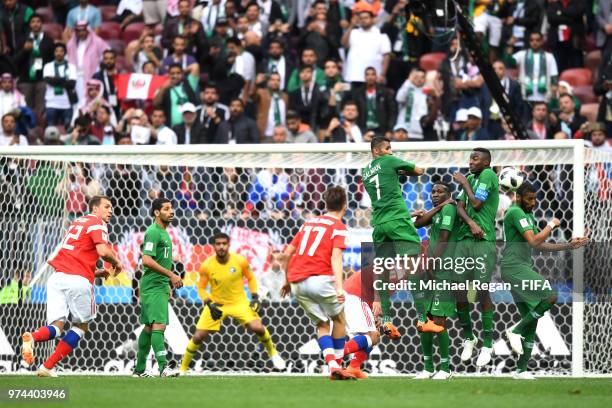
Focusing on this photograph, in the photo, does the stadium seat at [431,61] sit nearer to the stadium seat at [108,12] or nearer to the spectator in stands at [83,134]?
the spectator in stands at [83,134]

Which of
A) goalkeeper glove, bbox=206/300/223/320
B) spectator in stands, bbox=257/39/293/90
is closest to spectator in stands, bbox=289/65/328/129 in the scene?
spectator in stands, bbox=257/39/293/90

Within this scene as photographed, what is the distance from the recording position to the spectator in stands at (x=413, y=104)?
19.2 m

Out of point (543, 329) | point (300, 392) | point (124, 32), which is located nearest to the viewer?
point (300, 392)

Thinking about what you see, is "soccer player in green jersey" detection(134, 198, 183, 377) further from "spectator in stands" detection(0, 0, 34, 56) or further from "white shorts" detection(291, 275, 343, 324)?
"spectator in stands" detection(0, 0, 34, 56)

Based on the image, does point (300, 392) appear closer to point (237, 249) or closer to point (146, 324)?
point (146, 324)

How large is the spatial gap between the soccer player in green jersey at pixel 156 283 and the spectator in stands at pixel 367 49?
768 cm

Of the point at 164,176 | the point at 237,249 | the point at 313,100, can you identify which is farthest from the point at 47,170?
the point at 313,100

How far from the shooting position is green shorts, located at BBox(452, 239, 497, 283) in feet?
40.5

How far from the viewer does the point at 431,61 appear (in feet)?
68.6

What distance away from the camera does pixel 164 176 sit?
16.0 m

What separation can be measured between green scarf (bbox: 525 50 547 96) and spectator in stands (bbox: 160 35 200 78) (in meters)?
5.41

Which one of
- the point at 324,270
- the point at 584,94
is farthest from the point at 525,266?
the point at 584,94

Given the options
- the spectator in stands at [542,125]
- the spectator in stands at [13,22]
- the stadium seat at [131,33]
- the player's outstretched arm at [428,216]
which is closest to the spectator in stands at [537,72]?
the spectator in stands at [542,125]

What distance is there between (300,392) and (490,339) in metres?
3.05
